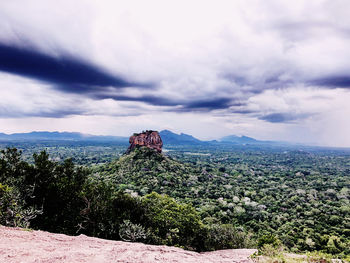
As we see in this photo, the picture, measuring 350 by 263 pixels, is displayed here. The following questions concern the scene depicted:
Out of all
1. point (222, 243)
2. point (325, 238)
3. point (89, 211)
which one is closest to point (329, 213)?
point (325, 238)

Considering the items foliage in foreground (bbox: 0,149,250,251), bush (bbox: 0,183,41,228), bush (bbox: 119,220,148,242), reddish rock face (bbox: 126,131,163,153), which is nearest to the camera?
bush (bbox: 0,183,41,228)

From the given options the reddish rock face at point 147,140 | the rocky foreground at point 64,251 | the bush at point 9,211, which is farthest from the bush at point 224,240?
the reddish rock face at point 147,140

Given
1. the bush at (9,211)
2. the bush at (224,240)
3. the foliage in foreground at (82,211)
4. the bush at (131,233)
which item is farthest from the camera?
the bush at (224,240)

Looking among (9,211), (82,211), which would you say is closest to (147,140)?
(82,211)

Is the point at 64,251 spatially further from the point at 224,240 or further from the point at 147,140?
the point at 147,140

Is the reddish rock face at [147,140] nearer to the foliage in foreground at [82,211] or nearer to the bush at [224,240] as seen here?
the foliage in foreground at [82,211]

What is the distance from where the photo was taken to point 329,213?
50.6 metres

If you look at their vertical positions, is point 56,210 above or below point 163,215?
above

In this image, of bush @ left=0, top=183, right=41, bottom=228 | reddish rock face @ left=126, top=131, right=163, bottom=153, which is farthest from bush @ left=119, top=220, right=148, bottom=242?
reddish rock face @ left=126, top=131, right=163, bottom=153

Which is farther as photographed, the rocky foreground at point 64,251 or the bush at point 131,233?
the bush at point 131,233

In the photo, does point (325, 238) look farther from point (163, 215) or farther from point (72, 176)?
point (72, 176)

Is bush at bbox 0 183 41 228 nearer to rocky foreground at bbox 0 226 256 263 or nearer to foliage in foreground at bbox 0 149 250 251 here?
foliage in foreground at bbox 0 149 250 251

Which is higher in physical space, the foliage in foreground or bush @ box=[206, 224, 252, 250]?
the foliage in foreground

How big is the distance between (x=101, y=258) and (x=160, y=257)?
2878mm
